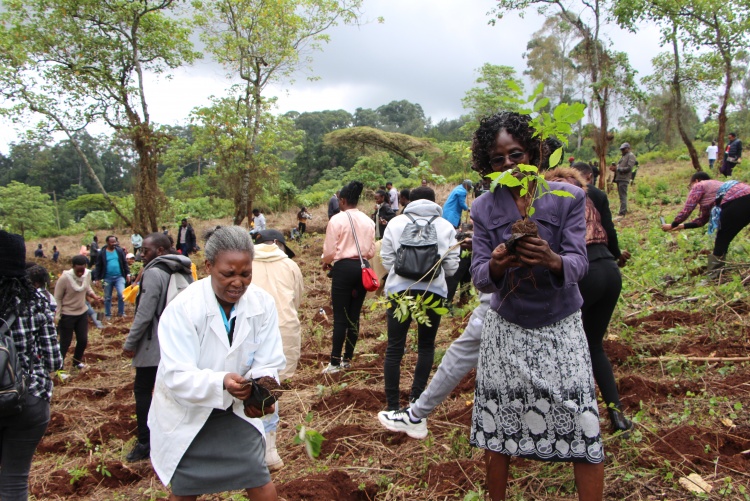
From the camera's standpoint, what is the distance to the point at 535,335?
6.70ft

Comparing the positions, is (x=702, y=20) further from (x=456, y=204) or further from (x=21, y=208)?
(x=21, y=208)


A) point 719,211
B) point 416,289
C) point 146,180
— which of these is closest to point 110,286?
point 146,180

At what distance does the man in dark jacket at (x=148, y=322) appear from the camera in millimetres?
3652

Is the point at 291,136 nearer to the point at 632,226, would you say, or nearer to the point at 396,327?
the point at 632,226

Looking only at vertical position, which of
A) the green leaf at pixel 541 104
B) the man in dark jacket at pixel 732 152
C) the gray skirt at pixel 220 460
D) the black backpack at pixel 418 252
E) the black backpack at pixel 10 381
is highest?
the man in dark jacket at pixel 732 152

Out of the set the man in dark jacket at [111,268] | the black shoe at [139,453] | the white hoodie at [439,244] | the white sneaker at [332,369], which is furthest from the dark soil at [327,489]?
the man in dark jacket at [111,268]

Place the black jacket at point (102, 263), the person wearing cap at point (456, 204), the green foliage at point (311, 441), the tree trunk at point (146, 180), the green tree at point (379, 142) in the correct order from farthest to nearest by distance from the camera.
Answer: the green tree at point (379, 142) < the tree trunk at point (146, 180) < the black jacket at point (102, 263) < the person wearing cap at point (456, 204) < the green foliage at point (311, 441)

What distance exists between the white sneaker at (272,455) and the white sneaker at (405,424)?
0.71 m

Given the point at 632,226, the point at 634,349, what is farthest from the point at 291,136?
the point at 634,349

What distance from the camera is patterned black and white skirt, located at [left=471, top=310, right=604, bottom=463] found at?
6.61 feet

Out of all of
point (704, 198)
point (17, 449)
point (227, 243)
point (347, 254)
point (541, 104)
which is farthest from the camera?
point (704, 198)

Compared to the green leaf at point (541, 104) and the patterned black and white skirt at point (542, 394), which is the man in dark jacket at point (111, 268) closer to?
the patterned black and white skirt at point (542, 394)

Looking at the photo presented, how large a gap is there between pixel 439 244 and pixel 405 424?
120 cm

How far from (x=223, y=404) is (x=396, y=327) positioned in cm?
170
